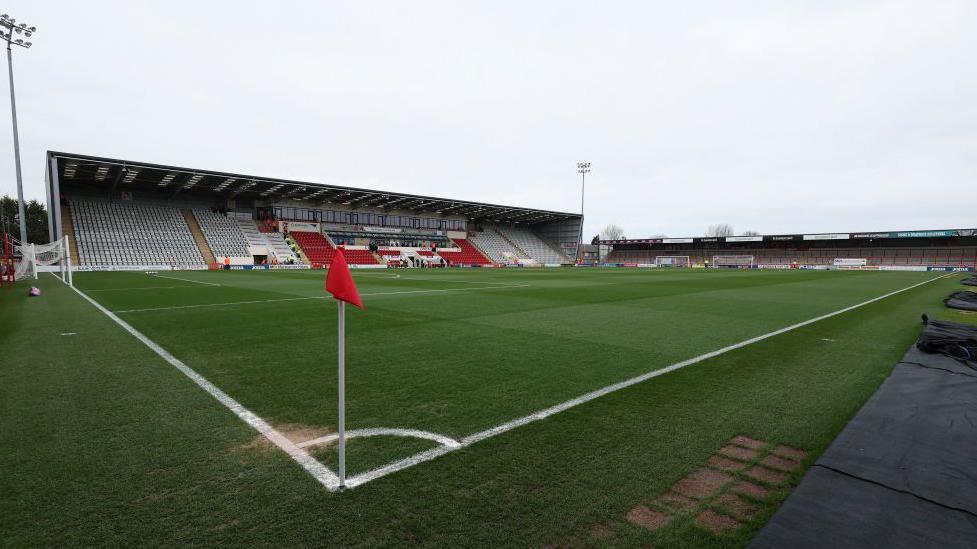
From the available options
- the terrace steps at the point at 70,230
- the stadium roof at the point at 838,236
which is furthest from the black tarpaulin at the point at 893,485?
the stadium roof at the point at 838,236

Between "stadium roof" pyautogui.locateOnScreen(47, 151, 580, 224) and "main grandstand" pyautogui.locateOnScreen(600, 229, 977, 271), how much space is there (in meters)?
28.6

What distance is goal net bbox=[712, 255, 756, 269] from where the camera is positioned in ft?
240

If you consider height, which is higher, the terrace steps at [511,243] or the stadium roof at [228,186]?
the stadium roof at [228,186]

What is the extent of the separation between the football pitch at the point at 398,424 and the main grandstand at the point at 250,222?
38.8 meters

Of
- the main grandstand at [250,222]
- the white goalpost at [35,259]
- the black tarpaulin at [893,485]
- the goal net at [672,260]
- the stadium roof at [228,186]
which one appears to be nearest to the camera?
the black tarpaulin at [893,485]

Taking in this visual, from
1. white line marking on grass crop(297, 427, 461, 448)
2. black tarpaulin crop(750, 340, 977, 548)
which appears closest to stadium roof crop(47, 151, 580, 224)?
white line marking on grass crop(297, 427, 461, 448)

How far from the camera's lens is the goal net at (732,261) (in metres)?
73.2

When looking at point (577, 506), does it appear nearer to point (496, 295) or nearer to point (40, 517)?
point (40, 517)

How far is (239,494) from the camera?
2711 mm

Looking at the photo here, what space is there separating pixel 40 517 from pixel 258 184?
162 ft

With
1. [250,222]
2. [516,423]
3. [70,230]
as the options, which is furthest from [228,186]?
[516,423]

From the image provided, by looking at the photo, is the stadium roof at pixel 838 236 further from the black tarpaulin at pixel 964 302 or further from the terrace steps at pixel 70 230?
the terrace steps at pixel 70 230

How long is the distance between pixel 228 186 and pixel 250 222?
706 cm

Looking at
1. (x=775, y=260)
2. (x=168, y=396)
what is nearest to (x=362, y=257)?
(x=168, y=396)
